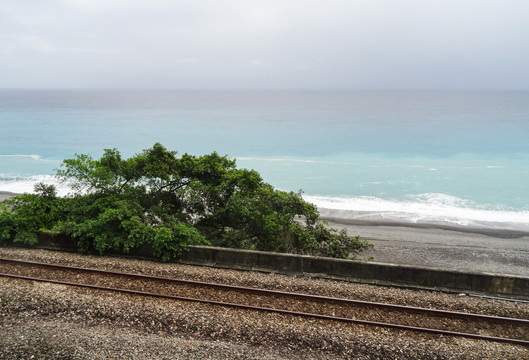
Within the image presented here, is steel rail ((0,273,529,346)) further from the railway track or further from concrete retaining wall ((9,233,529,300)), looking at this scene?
concrete retaining wall ((9,233,529,300))

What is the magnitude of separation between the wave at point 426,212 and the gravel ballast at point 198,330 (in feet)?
42.6

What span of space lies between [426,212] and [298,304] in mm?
17477

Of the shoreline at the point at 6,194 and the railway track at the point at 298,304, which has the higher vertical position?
the shoreline at the point at 6,194

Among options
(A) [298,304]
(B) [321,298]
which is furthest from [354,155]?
(A) [298,304]

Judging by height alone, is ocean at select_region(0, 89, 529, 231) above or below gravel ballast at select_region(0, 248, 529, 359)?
above

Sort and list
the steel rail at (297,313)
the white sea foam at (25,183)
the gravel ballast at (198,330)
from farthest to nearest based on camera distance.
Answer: the white sea foam at (25,183), the steel rail at (297,313), the gravel ballast at (198,330)

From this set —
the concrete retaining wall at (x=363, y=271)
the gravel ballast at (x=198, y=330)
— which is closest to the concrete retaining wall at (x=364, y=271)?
the concrete retaining wall at (x=363, y=271)

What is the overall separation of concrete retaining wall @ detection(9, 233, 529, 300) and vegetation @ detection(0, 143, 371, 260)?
3.06ft

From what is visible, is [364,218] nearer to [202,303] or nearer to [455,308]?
[455,308]

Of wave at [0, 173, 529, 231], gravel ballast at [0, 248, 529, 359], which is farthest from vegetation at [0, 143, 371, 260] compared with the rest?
wave at [0, 173, 529, 231]

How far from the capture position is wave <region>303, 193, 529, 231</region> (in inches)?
867

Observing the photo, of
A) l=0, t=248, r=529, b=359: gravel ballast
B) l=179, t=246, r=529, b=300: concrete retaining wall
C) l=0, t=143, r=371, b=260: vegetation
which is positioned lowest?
l=0, t=248, r=529, b=359: gravel ballast

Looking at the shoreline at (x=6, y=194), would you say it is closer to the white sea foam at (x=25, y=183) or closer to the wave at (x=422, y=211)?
the white sea foam at (x=25, y=183)

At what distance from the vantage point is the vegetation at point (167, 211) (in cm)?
1171
